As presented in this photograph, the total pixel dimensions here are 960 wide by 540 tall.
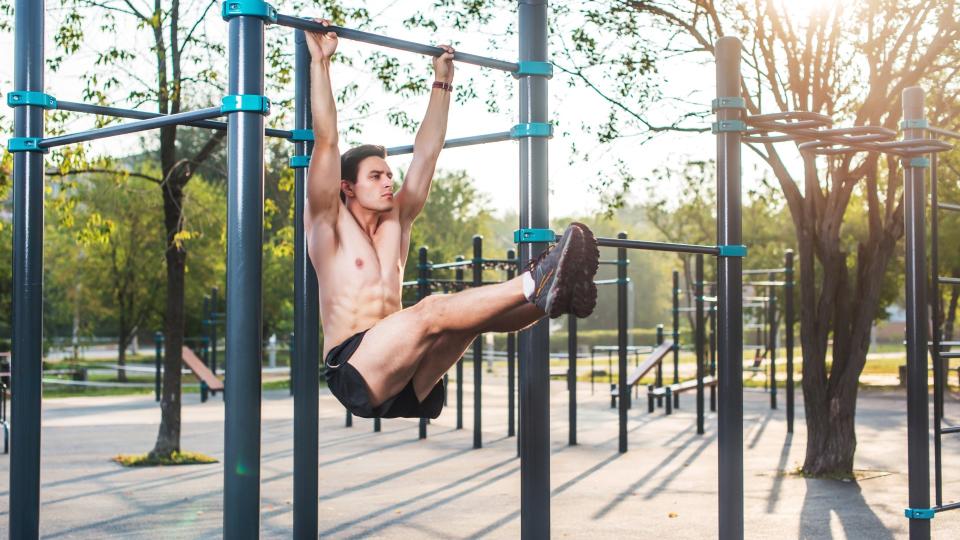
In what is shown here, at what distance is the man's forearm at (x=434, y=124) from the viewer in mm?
4270

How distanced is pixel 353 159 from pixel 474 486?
17.1 feet

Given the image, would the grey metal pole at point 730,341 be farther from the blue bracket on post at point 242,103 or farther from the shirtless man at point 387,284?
the blue bracket on post at point 242,103

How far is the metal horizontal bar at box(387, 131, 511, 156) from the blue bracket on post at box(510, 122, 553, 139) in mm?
207

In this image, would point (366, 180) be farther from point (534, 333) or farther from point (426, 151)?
point (534, 333)

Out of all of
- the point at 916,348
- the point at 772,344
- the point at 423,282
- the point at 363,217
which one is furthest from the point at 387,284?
the point at 772,344

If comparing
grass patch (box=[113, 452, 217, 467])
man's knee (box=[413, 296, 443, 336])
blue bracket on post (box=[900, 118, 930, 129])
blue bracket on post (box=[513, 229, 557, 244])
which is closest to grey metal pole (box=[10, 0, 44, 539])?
man's knee (box=[413, 296, 443, 336])

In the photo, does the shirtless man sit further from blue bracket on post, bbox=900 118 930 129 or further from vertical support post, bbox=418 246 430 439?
vertical support post, bbox=418 246 430 439

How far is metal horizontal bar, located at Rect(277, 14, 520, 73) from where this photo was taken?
142 inches

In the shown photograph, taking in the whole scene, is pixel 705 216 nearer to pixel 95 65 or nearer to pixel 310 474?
pixel 95 65

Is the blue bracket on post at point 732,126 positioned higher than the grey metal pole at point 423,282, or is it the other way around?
the blue bracket on post at point 732,126

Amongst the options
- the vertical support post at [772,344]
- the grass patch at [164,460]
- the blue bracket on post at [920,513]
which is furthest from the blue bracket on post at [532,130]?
the vertical support post at [772,344]

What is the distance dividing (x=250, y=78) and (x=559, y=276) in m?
1.15

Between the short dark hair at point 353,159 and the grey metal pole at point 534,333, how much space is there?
1.95 ft

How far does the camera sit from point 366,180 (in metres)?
4.08
